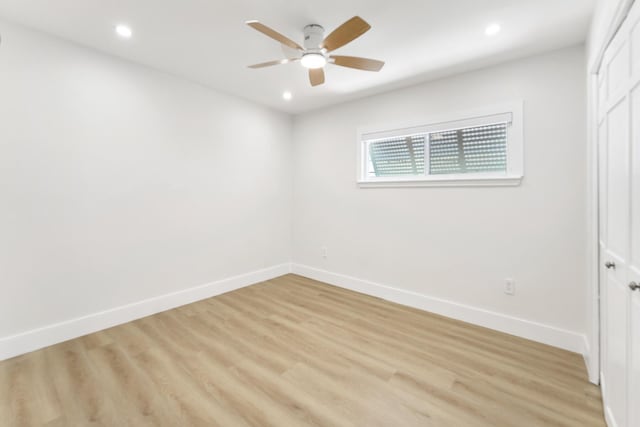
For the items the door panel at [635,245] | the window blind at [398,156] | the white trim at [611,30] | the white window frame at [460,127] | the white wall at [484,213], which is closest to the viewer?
the door panel at [635,245]

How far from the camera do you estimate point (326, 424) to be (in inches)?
59.2

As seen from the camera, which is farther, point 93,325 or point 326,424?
point 93,325

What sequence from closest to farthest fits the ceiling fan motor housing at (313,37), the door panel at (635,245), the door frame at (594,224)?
the door panel at (635,245), the door frame at (594,224), the ceiling fan motor housing at (313,37)

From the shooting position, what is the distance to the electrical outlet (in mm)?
2492

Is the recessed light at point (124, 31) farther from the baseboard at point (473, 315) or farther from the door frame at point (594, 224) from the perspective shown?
the baseboard at point (473, 315)

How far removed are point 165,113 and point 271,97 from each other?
4.11ft

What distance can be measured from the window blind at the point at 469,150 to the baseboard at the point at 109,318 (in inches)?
108

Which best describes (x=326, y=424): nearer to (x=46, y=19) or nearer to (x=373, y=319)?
(x=373, y=319)

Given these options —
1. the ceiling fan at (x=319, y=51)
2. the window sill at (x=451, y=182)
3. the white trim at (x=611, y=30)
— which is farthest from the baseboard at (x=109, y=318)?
the white trim at (x=611, y=30)

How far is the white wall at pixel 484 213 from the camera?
2.25 m

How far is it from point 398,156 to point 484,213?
115 cm

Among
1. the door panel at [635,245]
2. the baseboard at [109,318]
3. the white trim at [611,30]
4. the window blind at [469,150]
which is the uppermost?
the white trim at [611,30]

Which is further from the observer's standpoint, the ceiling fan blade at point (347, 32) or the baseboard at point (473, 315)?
the baseboard at point (473, 315)

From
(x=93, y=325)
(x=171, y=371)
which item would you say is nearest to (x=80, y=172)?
(x=93, y=325)
